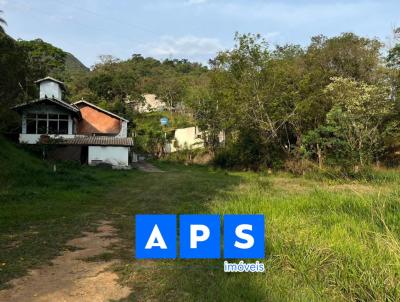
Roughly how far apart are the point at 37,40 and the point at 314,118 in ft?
128

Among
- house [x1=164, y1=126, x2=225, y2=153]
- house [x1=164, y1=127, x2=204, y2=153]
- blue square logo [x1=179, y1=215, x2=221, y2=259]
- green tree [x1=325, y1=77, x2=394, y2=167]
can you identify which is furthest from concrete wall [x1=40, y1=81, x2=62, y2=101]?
blue square logo [x1=179, y1=215, x2=221, y2=259]

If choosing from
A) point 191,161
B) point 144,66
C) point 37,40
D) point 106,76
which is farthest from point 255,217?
point 144,66

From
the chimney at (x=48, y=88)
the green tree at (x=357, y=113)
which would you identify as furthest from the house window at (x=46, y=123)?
the green tree at (x=357, y=113)

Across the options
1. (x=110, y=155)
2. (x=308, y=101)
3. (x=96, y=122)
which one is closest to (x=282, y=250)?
(x=308, y=101)

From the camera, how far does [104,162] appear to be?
28.3 metres

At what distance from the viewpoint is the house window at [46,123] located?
28.2 m

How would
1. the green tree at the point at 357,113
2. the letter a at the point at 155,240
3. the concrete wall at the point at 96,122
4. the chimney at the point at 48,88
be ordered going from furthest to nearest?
the concrete wall at the point at 96,122
the chimney at the point at 48,88
the green tree at the point at 357,113
the letter a at the point at 155,240

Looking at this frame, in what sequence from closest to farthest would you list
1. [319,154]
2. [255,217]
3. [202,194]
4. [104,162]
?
[255,217] < [202,194] < [319,154] < [104,162]

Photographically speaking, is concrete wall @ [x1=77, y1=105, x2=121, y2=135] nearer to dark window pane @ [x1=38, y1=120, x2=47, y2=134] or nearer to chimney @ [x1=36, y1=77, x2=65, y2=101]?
chimney @ [x1=36, y1=77, x2=65, y2=101]

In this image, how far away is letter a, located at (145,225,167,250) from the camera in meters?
4.41

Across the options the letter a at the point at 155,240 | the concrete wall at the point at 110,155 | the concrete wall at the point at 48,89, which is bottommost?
the letter a at the point at 155,240

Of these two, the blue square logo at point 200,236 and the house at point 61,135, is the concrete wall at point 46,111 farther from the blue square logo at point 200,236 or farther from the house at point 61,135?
the blue square logo at point 200,236

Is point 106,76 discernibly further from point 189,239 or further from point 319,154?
point 189,239

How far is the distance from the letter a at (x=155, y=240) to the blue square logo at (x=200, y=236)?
0.25 m
